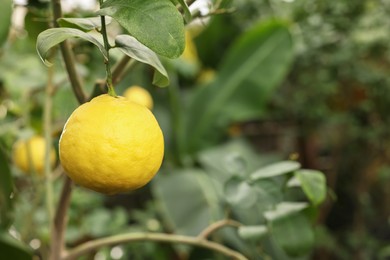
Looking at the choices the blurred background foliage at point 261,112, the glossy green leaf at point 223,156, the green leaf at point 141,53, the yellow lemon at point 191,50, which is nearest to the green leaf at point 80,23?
the green leaf at point 141,53

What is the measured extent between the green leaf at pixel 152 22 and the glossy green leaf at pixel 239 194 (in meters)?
0.32

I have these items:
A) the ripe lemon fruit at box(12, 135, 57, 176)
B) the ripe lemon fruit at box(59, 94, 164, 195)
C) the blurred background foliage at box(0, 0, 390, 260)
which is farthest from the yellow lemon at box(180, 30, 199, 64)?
the ripe lemon fruit at box(59, 94, 164, 195)

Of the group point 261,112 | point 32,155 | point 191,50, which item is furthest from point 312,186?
point 191,50

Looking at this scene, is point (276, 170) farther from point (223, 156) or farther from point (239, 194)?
point (223, 156)

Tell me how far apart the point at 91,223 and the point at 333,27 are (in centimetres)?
93

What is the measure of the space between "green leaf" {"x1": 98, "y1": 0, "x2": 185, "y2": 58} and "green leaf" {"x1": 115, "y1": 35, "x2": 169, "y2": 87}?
1.3 inches

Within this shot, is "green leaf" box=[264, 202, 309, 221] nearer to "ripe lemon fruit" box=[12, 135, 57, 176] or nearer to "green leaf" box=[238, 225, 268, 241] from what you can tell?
"green leaf" box=[238, 225, 268, 241]

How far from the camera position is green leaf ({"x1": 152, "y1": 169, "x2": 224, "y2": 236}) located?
5.07 feet

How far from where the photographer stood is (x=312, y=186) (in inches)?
25.7

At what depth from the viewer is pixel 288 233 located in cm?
67

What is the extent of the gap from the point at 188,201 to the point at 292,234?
3.25 feet

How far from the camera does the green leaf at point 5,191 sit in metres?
0.47

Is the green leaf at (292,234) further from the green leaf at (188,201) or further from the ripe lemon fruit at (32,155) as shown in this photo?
the green leaf at (188,201)

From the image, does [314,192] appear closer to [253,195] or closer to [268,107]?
[253,195]
